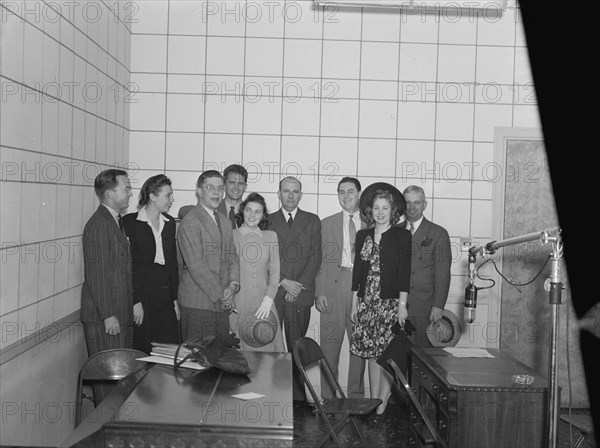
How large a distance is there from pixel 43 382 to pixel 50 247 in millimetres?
710

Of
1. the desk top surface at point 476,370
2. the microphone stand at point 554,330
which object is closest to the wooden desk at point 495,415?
the desk top surface at point 476,370

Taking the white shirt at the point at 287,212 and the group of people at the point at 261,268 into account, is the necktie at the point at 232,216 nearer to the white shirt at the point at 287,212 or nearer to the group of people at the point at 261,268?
the group of people at the point at 261,268

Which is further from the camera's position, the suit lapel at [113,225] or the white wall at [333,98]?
the white wall at [333,98]

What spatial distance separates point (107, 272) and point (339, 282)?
1.71 meters

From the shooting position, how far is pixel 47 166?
13.1 feet

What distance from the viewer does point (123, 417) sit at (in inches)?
104

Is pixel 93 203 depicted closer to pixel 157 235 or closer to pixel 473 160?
pixel 157 235

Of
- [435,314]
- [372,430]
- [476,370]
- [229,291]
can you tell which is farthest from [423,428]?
[229,291]

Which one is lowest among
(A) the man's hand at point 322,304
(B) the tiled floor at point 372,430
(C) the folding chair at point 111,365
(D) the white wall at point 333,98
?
(B) the tiled floor at point 372,430

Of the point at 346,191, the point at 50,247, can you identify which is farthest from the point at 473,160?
the point at 50,247

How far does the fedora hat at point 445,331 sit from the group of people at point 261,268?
79mm

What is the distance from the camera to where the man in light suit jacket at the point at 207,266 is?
16.0 feet

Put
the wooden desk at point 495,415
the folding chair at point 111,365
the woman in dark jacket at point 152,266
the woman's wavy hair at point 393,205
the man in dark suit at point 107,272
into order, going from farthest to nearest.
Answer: the woman's wavy hair at point 393,205
the woman in dark jacket at point 152,266
the man in dark suit at point 107,272
the folding chair at point 111,365
the wooden desk at point 495,415

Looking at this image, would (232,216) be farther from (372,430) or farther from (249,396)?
(249,396)
